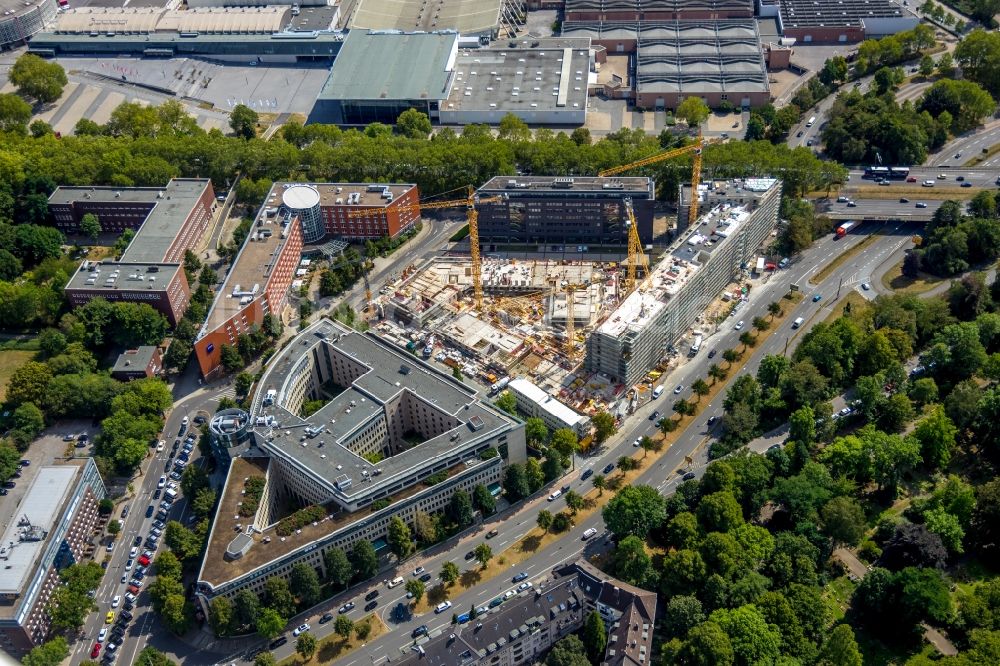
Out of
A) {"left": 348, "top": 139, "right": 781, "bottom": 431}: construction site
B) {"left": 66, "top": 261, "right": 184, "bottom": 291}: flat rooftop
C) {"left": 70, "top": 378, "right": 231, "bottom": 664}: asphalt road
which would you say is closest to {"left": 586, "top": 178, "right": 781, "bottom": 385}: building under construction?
{"left": 348, "top": 139, "right": 781, "bottom": 431}: construction site

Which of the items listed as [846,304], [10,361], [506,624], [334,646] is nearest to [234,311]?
[10,361]

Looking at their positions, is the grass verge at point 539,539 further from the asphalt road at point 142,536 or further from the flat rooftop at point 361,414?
the asphalt road at point 142,536

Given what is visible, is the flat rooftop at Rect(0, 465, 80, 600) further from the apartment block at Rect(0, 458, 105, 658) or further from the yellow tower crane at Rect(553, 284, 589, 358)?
the yellow tower crane at Rect(553, 284, 589, 358)

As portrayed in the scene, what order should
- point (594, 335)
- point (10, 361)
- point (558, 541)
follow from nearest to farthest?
point (558, 541)
point (594, 335)
point (10, 361)

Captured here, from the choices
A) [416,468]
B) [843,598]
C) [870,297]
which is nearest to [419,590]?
[416,468]

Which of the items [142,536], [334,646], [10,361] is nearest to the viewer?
[334,646]

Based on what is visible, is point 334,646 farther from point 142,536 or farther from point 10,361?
point 10,361
